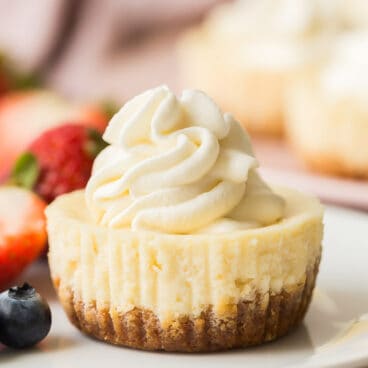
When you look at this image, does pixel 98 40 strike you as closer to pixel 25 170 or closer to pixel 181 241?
pixel 25 170

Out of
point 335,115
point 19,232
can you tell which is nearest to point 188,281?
point 19,232

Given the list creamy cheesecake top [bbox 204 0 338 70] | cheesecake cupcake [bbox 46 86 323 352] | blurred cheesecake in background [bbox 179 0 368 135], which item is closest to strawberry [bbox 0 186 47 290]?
cheesecake cupcake [bbox 46 86 323 352]

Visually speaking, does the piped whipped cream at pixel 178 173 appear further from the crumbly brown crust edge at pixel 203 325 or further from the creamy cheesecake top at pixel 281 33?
the creamy cheesecake top at pixel 281 33

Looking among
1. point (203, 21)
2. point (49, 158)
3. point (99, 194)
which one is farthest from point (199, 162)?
point (203, 21)

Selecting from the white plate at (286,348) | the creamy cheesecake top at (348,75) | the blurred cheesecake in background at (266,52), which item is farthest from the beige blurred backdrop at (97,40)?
the white plate at (286,348)

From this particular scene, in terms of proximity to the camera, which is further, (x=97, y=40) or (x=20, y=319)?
(x=97, y=40)
